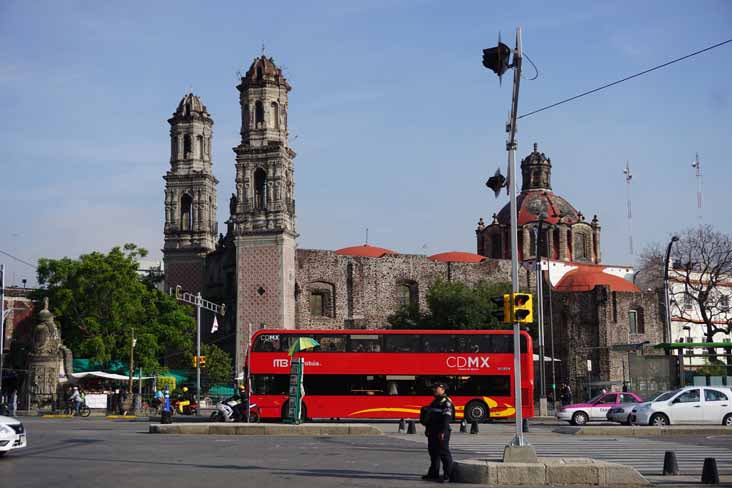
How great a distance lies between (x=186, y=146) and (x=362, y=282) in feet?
50.5

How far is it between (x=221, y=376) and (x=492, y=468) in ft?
142

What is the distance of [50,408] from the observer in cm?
4338

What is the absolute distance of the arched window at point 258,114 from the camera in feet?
198

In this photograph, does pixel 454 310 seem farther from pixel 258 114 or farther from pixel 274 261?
pixel 258 114

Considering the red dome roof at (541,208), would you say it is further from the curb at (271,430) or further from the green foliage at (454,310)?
the curb at (271,430)

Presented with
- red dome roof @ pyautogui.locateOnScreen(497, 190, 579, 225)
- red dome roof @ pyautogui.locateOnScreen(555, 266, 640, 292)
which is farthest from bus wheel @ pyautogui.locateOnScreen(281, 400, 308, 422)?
red dome roof @ pyautogui.locateOnScreen(497, 190, 579, 225)

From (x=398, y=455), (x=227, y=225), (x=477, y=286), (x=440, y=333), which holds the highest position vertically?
(x=227, y=225)

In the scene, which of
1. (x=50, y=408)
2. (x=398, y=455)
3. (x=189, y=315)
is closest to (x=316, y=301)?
(x=189, y=315)

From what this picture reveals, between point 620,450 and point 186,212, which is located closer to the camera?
point 620,450

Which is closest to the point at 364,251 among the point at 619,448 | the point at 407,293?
the point at 407,293

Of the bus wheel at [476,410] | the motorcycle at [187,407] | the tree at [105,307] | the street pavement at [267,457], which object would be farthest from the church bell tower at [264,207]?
the street pavement at [267,457]

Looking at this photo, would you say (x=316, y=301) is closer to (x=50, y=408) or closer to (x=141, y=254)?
(x=141, y=254)

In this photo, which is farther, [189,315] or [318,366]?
[189,315]

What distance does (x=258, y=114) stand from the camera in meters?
60.6
